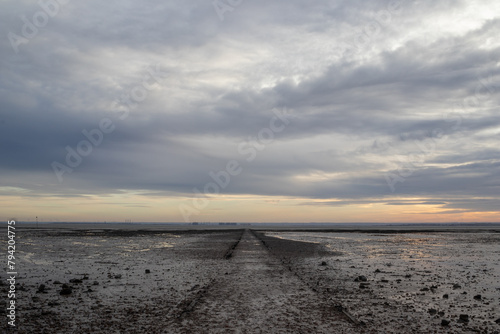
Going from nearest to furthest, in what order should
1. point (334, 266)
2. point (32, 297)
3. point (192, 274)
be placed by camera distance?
point (32, 297) → point (192, 274) → point (334, 266)

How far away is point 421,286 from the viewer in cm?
1869

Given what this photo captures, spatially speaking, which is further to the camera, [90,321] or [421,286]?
[421,286]

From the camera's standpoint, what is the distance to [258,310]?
528 inches

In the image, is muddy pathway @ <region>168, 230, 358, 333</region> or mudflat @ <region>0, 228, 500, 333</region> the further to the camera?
mudflat @ <region>0, 228, 500, 333</region>

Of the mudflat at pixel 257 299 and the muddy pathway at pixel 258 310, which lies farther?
the mudflat at pixel 257 299

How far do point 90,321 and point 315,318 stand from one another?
285 inches

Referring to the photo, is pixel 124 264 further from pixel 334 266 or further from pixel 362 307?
pixel 362 307

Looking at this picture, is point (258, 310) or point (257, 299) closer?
point (258, 310)

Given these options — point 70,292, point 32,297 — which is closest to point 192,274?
point 70,292

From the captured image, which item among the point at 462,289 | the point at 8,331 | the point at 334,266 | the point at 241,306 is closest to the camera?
the point at 8,331

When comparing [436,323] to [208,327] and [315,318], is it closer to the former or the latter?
[315,318]

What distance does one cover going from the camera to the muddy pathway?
439 inches

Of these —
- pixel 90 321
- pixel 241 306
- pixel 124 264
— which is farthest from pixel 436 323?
pixel 124 264

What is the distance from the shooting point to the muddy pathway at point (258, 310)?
11.1 metres
